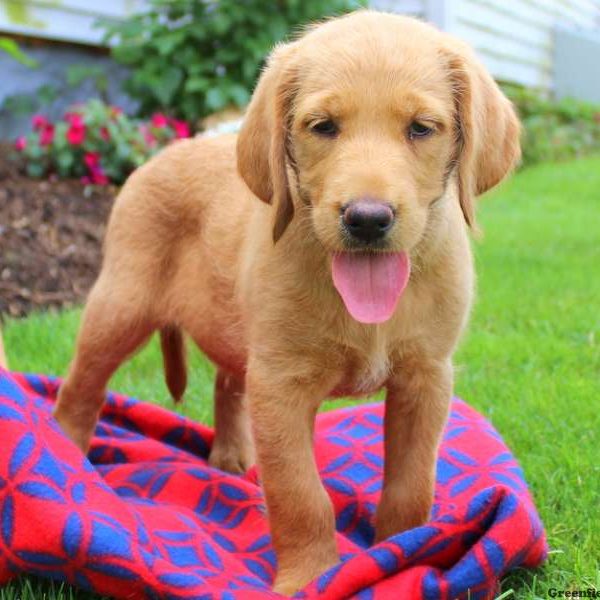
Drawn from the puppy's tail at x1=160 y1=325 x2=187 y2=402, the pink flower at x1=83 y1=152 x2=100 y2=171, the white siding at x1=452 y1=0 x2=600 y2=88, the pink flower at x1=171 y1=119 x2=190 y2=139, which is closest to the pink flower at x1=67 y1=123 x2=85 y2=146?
the pink flower at x1=83 y1=152 x2=100 y2=171

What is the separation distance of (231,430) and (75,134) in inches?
168

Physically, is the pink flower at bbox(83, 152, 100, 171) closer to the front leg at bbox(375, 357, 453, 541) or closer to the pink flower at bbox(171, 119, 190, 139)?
the pink flower at bbox(171, 119, 190, 139)

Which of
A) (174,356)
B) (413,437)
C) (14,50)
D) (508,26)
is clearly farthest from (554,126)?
(413,437)

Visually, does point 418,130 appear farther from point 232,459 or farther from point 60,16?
point 60,16

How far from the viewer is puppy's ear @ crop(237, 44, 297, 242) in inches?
105

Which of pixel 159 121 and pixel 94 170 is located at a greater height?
pixel 159 121

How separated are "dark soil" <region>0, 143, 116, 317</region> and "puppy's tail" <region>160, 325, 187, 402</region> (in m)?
1.86

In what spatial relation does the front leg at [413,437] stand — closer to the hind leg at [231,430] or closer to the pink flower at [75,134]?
the hind leg at [231,430]

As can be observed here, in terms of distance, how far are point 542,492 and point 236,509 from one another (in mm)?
1018

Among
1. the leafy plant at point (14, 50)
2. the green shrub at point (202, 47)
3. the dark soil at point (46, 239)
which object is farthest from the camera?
the green shrub at point (202, 47)

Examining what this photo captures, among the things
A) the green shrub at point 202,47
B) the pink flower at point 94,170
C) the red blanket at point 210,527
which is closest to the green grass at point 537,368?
the red blanket at point 210,527

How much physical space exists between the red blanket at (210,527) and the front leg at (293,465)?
0.10m

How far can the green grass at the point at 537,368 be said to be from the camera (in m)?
3.06

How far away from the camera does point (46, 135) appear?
25.0ft
